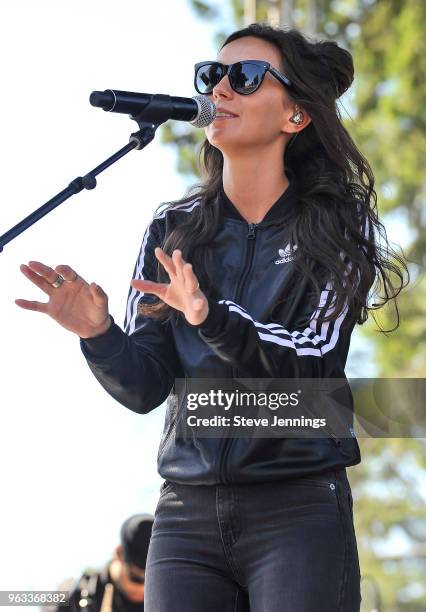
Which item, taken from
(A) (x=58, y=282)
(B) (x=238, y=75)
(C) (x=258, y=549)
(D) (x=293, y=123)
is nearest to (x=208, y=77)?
(B) (x=238, y=75)

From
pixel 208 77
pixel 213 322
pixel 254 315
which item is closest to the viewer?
pixel 213 322

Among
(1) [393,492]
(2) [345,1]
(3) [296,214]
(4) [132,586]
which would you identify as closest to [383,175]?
(2) [345,1]

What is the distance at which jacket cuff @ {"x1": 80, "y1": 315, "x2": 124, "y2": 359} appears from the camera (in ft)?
7.80

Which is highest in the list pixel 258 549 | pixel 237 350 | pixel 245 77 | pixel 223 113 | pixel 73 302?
pixel 245 77

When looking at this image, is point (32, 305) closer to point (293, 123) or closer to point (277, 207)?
point (277, 207)

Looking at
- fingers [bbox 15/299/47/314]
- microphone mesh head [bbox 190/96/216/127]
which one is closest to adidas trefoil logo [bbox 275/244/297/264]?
microphone mesh head [bbox 190/96/216/127]

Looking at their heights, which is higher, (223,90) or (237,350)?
(223,90)

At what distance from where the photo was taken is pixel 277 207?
271 cm

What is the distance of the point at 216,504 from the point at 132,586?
2894mm

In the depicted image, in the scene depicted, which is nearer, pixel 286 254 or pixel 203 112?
pixel 203 112

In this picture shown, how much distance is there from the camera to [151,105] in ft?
7.13

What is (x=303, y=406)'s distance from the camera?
7.92ft

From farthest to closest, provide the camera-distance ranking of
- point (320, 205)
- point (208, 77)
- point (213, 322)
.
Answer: point (208, 77)
point (320, 205)
point (213, 322)

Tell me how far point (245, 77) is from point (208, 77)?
0.10m
